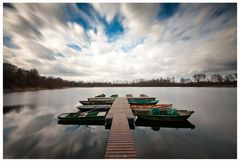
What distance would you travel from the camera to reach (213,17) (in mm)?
11992

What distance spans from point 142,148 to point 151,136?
2134 mm

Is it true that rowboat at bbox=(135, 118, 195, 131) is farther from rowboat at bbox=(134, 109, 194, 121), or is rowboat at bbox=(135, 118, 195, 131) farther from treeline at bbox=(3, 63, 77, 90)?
treeline at bbox=(3, 63, 77, 90)

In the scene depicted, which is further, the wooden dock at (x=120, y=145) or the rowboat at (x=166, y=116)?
the rowboat at (x=166, y=116)

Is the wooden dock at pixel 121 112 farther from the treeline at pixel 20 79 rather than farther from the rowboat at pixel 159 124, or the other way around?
the treeline at pixel 20 79

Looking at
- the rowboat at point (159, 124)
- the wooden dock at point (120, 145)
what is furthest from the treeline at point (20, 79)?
the wooden dock at point (120, 145)

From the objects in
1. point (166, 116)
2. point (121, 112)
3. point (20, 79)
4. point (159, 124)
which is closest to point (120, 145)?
point (121, 112)

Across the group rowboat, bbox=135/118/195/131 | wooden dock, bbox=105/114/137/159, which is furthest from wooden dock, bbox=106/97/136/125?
wooden dock, bbox=105/114/137/159

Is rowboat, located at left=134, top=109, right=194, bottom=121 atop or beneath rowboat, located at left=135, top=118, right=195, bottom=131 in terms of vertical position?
atop

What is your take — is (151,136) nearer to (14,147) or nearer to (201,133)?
(201,133)

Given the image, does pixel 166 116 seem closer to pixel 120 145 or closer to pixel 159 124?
pixel 159 124

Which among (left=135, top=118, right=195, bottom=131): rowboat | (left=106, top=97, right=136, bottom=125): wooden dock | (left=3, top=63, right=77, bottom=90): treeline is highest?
(left=3, top=63, right=77, bottom=90): treeline

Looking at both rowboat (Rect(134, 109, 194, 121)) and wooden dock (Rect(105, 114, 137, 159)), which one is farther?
rowboat (Rect(134, 109, 194, 121))

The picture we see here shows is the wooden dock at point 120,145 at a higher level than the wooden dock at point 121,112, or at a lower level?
lower

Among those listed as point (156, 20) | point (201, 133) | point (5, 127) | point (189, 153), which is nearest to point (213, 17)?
point (156, 20)
